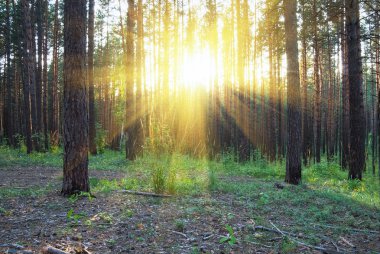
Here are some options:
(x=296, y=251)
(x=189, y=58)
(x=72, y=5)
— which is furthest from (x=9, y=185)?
(x=189, y=58)

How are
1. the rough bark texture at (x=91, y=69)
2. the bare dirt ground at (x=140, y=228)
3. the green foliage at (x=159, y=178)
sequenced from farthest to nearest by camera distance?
the rough bark texture at (x=91, y=69), the green foliage at (x=159, y=178), the bare dirt ground at (x=140, y=228)

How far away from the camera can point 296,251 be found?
3750 mm

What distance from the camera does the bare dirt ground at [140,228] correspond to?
369 centimetres

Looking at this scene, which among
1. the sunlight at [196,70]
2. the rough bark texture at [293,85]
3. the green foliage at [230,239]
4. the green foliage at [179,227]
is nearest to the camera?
the green foliage at [230,239]

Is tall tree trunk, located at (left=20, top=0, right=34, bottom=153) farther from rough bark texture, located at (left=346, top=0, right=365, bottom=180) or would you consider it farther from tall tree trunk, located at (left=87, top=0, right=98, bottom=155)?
rough bark texture, located at (left=346, top=0, right=365, bottom=180)

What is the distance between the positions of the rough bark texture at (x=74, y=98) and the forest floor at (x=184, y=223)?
0.60 metres

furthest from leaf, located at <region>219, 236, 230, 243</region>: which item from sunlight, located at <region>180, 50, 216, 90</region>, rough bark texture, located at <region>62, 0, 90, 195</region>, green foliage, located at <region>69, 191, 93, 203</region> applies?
sunlight, located at <region>180, 50, 216, 90</region>

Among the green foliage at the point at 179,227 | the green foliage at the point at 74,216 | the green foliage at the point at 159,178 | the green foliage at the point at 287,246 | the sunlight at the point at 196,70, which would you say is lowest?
the green foliage at the point at 287,246

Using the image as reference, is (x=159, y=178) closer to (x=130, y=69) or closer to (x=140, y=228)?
(x=140, y=228)

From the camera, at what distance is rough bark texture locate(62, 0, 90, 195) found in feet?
A: 19.0

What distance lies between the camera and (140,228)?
170 inches

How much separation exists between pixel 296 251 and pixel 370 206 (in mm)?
3605

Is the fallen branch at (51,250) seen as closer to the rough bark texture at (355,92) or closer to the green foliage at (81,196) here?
the green foliage at (81,196)

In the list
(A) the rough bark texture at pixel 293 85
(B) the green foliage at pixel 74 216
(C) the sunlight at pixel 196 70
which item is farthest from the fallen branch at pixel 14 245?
(C) the sunlight at pixel 196 70
